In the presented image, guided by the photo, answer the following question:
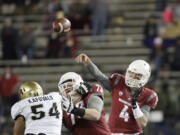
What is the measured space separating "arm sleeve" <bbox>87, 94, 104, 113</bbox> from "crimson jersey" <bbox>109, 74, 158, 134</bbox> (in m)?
1.01

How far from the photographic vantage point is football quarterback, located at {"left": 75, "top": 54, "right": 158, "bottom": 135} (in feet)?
28.5

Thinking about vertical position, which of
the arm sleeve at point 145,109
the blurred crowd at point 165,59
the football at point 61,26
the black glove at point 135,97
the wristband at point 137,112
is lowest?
the blurred crowd at point 165,59

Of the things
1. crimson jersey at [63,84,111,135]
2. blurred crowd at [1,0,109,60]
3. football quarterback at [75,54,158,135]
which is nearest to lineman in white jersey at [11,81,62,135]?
crimson jersey at [63,84,111,135]

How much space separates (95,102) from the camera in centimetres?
780

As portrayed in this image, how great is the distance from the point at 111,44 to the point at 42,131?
9.86 meters

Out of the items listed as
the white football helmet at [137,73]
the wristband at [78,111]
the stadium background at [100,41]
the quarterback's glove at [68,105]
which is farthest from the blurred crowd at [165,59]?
the quarterback's glove at [68,105]

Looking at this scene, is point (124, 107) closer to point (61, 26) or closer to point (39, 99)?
point (61, 26)

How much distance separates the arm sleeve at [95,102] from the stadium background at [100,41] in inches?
263

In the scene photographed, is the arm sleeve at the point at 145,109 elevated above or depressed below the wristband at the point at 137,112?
below

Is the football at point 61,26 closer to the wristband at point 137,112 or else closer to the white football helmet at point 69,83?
the white football helmet at point 69,83

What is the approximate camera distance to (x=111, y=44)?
17.2 metres

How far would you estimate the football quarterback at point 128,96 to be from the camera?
867cm

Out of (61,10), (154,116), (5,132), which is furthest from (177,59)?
(5,132)

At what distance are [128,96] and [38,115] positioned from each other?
70.1 inches
